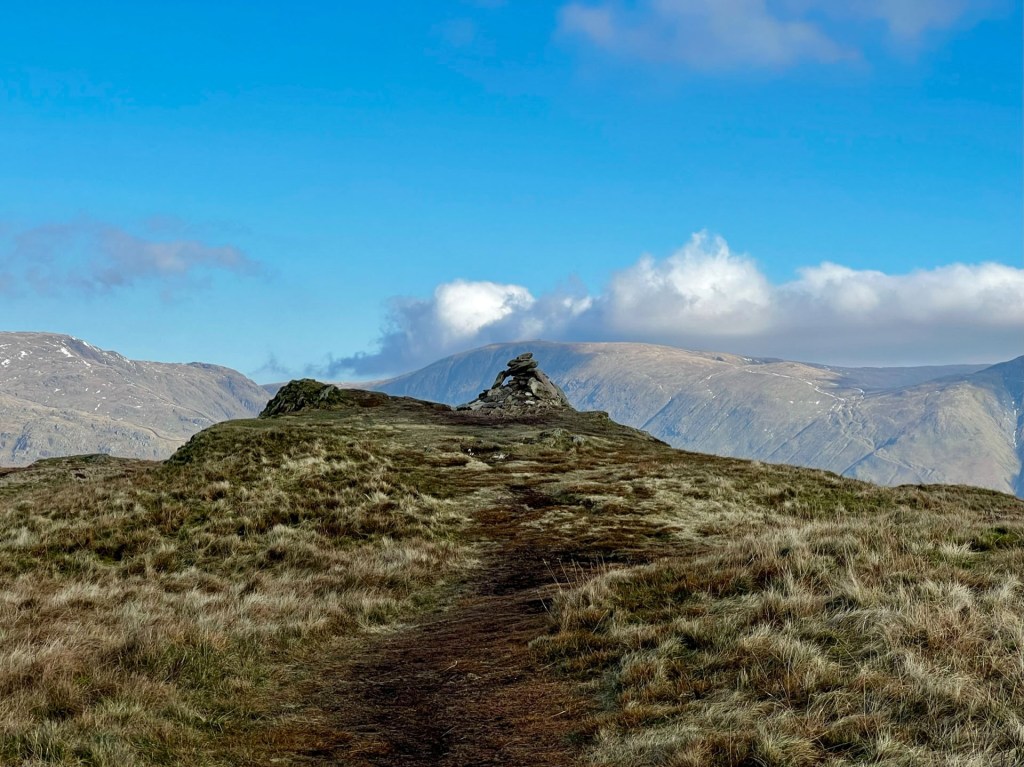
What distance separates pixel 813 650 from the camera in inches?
404

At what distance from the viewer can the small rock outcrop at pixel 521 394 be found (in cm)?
6806

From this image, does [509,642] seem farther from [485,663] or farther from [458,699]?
[458,699]

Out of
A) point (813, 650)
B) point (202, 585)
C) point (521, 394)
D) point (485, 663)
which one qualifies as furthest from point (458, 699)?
point (521, 394)

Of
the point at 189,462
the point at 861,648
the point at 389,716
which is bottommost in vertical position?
the point at 389,716

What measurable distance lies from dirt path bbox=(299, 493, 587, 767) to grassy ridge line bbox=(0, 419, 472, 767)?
1.08 m

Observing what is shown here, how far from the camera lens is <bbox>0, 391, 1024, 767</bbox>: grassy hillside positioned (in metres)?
8.75

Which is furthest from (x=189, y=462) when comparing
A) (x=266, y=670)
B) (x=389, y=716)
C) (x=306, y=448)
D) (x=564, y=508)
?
(x=389, y=716)

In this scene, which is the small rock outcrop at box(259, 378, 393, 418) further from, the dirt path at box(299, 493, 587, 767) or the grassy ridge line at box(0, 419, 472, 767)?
the dirt path at box(299, 493, 587, 767)

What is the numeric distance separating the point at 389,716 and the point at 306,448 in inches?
1286

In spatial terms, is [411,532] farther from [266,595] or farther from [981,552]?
[981,552]

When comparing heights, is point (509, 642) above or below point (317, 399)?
below

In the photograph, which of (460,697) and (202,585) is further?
(202,585)

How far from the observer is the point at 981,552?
603 inches

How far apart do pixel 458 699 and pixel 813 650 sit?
5290 millimetres
